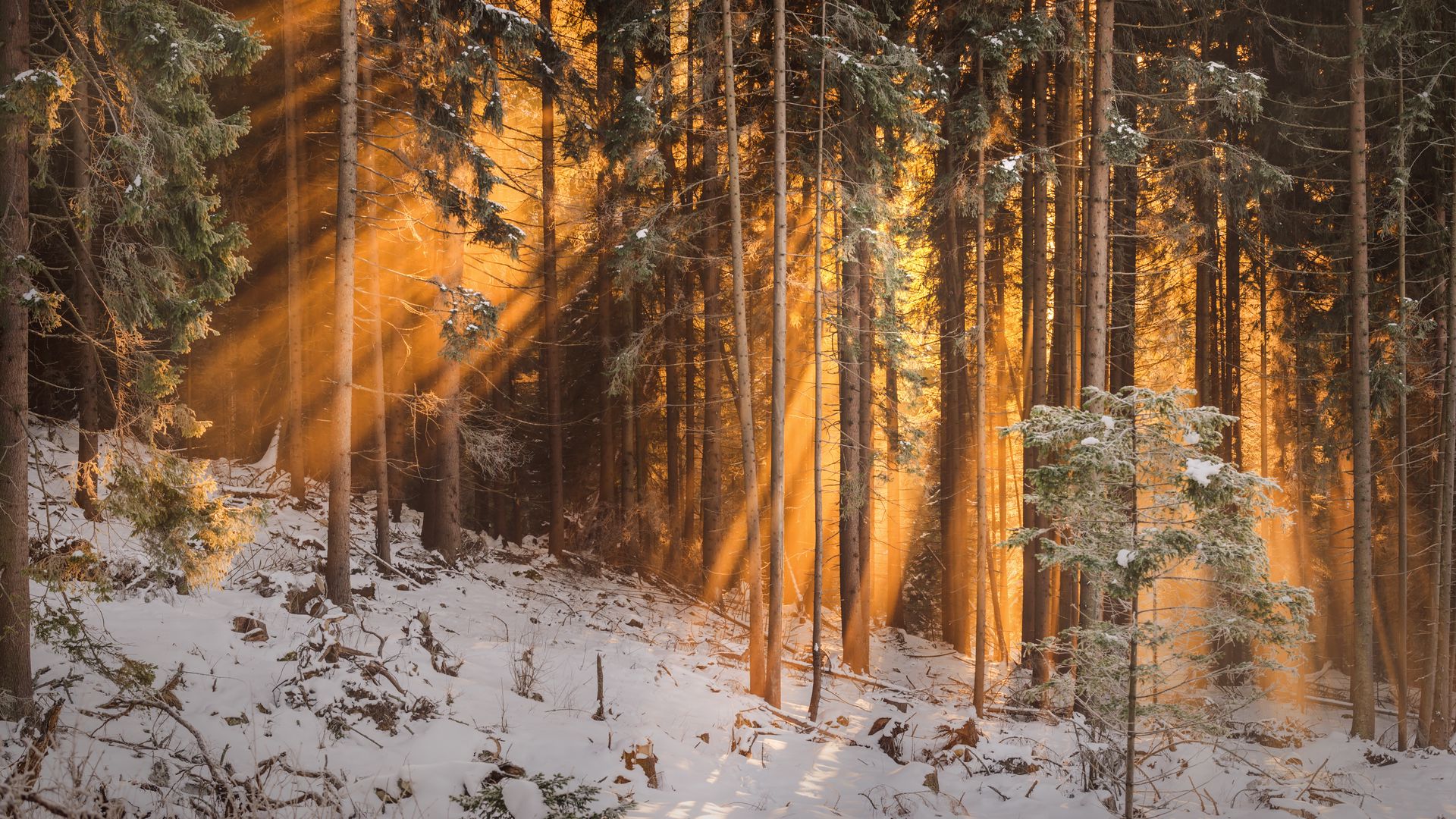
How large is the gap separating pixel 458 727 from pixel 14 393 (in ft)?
16.6

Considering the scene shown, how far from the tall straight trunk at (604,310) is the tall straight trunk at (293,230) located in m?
6.00

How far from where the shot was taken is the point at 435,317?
12.0 m

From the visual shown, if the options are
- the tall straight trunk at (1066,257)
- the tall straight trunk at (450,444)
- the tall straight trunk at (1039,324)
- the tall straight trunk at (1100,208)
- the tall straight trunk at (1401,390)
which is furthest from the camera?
the tall straight trunk at (450,444)

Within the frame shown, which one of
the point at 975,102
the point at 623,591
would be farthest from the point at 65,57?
the point at 623,591

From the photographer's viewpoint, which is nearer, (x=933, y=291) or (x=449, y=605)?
(x=449, y=605)

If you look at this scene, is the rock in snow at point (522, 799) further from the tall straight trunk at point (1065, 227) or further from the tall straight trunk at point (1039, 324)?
the tall straight trunk at point (1065, 227)

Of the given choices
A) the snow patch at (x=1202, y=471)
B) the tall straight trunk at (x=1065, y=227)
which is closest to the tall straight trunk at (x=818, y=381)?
the tall straight trunk at (x=1065, y=227)

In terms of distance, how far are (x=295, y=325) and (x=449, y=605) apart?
6.83 m

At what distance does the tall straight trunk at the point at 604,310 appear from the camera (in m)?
16.5

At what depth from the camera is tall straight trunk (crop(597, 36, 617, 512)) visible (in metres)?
16.5

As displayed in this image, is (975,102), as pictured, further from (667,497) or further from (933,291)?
(667,497)

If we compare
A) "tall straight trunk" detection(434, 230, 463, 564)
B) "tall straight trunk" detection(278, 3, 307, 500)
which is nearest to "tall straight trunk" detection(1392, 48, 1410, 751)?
"tall straight trunk" detection(434, 230, 463, 564)

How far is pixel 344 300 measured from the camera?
32.4ft

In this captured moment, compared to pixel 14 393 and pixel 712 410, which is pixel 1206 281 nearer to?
pixel 712 410
